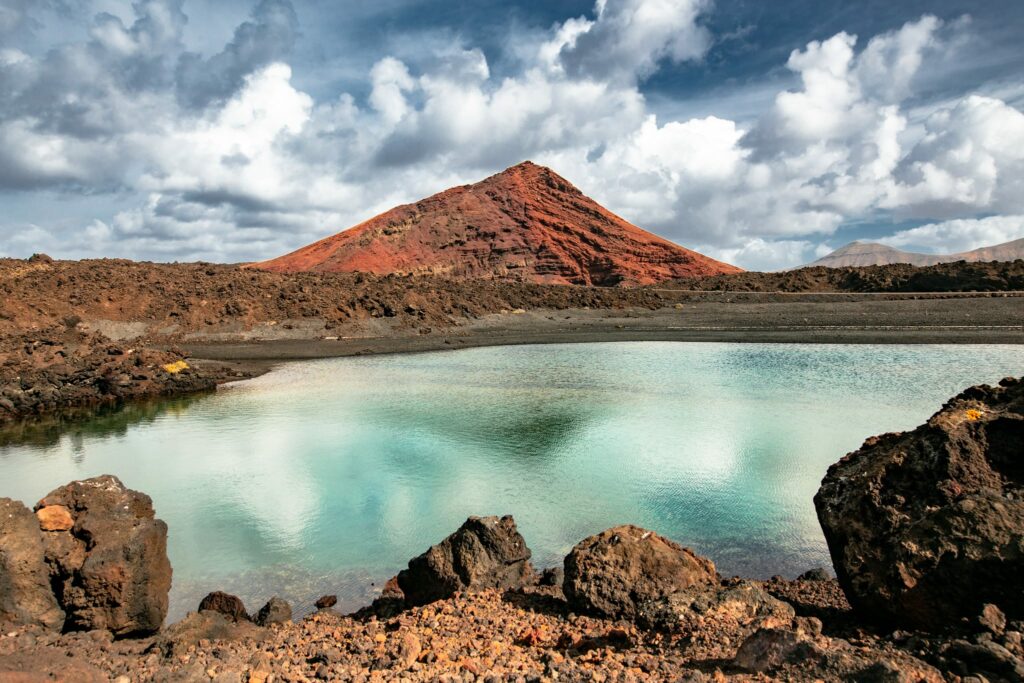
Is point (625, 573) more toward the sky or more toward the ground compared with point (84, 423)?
more toward the ground

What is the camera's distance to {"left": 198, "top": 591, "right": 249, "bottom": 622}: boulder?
5543 millimetres

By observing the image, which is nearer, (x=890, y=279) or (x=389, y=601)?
(x=389, y=601)

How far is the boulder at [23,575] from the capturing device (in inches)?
193

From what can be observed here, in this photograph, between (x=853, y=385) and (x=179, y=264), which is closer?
(x=853, y=385)

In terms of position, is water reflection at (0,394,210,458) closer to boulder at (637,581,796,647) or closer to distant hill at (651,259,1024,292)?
boulder at (637,581,796,647)

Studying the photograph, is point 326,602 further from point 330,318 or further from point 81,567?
point 330,318

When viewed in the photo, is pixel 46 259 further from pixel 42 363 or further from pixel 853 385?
pixel 853 385

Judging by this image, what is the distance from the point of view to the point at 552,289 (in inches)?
1781

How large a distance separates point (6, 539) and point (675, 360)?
21052mm

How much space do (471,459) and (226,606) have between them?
18.2ft

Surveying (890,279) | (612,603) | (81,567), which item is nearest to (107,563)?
(81,567)

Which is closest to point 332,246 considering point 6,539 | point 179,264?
point 179,264

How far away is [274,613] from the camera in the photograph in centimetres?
548

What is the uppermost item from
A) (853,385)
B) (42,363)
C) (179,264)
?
(179,264)
